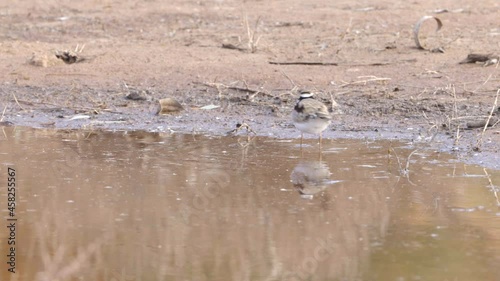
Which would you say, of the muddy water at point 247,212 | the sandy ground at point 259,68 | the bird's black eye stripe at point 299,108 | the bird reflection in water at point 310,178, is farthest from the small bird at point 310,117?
the sandy ground at point 259,68

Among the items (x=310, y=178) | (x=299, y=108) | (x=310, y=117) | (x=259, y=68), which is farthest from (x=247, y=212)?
(x=259, y=68)

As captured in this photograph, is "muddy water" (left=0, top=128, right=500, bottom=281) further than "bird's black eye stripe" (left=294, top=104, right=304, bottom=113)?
No

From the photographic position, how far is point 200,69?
11.5 m

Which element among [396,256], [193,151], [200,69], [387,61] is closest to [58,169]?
[193,151]

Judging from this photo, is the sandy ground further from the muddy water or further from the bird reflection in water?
the bird reflection in water

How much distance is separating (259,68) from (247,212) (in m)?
5.18

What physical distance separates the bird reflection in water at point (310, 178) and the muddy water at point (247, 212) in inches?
0.6

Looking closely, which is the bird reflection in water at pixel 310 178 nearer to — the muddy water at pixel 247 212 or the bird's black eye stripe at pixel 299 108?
the muddy water at pixel 247 212

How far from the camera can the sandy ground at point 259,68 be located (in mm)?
9516

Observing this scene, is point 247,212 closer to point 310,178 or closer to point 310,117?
point 310,178

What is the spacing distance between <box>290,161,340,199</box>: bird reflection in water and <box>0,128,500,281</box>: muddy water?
15 millimetres

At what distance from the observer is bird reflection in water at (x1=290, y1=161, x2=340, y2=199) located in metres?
6.87

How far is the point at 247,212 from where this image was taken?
20.6 feet

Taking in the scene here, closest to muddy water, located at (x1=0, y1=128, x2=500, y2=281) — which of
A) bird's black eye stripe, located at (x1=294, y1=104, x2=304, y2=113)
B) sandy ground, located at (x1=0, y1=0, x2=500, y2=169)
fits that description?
bird's black eye stripe, located at (x1=294, y1=104, x2=304, y2=113)
